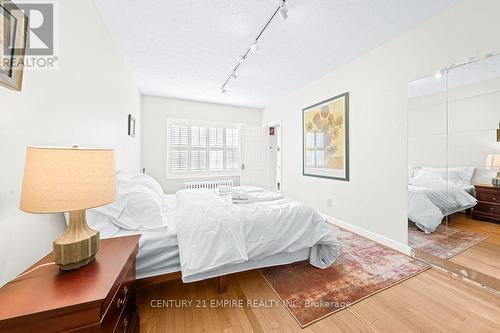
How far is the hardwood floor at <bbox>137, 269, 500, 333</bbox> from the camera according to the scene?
4.51ft

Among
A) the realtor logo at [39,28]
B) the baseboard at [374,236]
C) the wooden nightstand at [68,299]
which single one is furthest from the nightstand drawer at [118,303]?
the baseboard at [374,236]

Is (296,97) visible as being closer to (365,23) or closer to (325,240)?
(365,23)

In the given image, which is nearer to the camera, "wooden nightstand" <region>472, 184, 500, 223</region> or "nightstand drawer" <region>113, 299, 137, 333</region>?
"nightstand drawer" <region>113, 299, 137, 333</region>

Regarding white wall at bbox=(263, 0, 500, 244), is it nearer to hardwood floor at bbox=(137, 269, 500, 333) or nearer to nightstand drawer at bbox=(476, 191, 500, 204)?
nightstand drawer at bbox=(476, 191, 500, 204)

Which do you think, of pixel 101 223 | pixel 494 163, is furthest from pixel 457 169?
pixel 101 223

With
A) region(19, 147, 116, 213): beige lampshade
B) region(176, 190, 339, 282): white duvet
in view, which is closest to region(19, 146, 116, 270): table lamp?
region(19, 147, 116, 213): beige lampshade

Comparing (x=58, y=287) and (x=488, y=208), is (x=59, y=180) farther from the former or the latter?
(x=488, y=208)

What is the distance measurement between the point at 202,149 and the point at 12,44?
152 inches

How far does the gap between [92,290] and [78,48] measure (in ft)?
5.85

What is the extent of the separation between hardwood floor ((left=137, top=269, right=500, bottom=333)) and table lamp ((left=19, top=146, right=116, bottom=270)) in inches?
35.1

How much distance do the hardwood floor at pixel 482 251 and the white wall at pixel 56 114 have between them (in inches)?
136

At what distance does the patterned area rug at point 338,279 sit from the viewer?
1.56 meters

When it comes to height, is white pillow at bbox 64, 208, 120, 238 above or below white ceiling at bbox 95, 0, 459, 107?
below

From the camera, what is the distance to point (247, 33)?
2229mm
